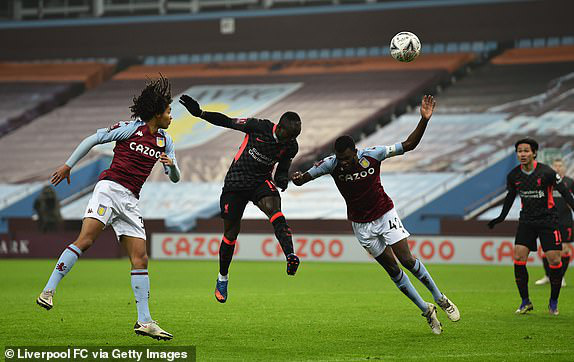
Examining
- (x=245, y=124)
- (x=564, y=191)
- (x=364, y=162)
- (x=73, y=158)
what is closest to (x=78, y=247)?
(x=73, y=158)

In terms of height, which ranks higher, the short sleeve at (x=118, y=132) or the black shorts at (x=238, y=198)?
the short sleeve at (x=118, y=132)

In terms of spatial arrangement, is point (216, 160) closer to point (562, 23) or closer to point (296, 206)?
point (296, 206)

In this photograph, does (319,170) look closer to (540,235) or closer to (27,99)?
(540,235)

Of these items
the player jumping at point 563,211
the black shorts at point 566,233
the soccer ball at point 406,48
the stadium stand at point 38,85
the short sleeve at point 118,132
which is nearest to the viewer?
the short sleeve at point 118,132

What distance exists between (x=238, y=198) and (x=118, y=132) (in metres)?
2.17

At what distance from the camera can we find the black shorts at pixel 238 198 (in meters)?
11.5

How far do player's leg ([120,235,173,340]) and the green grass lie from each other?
7.1 inches

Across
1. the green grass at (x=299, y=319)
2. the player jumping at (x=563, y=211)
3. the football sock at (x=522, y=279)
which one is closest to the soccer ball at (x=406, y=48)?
the football sock at (x=522, y=279)

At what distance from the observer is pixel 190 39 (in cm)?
4456

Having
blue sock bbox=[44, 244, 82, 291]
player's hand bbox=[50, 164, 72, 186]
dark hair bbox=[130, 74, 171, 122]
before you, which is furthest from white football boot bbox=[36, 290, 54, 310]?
dark hair bbox=[130, 74, 171, 122]

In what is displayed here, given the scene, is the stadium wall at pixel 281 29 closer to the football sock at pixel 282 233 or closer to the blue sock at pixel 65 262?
the football sock at pixel 282 233

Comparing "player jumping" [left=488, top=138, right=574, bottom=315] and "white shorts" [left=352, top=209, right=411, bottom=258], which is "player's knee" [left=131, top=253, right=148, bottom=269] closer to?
"white shorts" [left=352, top=209, right=411, bottom=258]

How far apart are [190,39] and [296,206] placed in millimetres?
13573

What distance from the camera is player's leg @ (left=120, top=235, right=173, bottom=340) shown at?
A: 940 cm
